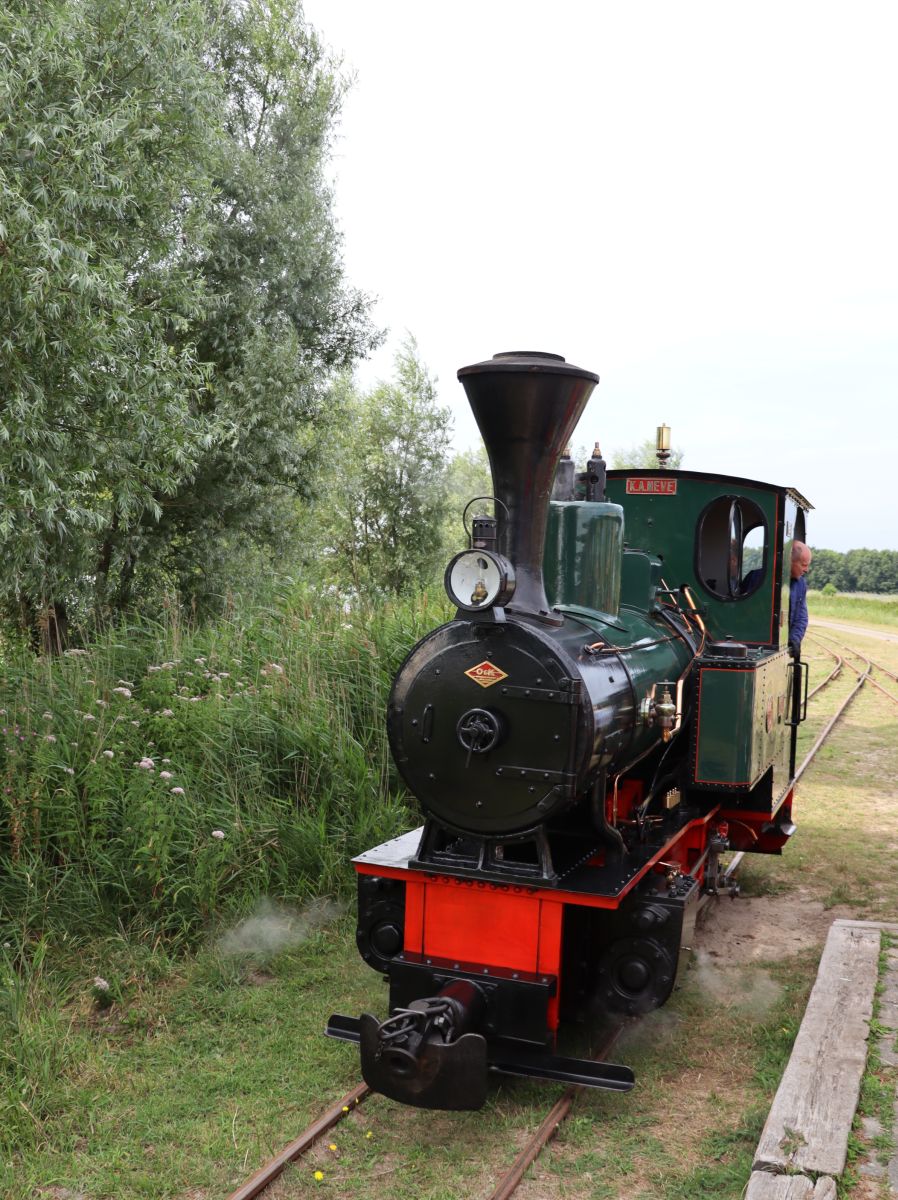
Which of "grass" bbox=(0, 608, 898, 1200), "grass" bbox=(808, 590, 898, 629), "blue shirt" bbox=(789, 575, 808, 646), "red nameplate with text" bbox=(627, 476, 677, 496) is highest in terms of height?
"red nameplate with text" bbox=(627, 476, 677, 496)

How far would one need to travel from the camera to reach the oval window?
6637 mm

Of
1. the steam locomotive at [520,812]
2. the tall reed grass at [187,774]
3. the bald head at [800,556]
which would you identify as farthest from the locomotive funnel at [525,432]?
the bald head at [800,556]

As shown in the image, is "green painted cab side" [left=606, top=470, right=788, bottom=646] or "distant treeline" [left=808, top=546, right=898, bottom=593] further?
"distant treeline" [left=808, top=546, right=898, bottom=593]

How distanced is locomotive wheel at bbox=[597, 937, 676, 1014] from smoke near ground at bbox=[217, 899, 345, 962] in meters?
2.10

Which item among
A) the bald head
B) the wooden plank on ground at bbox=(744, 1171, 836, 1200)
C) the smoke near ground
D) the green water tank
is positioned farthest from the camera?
the bald head

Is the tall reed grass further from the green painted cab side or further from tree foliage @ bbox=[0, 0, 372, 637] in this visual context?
the green painted cab side

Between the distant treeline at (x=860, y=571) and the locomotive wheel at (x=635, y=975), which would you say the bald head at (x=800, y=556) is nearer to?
the locomotive wheel at (x=635, y=975)

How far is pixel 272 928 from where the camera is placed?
6.05 metres

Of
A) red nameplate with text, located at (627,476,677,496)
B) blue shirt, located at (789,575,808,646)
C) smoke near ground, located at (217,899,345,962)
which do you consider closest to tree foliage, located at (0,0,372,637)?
smoke near ground, located at (217,899,345,962)

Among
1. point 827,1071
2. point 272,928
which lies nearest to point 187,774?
point 272,928

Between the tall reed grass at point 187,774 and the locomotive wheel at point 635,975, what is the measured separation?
2.37 metres

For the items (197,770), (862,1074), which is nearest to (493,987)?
(862,1074)

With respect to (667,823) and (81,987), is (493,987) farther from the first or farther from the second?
(81,987)

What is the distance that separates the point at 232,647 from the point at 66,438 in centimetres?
208
